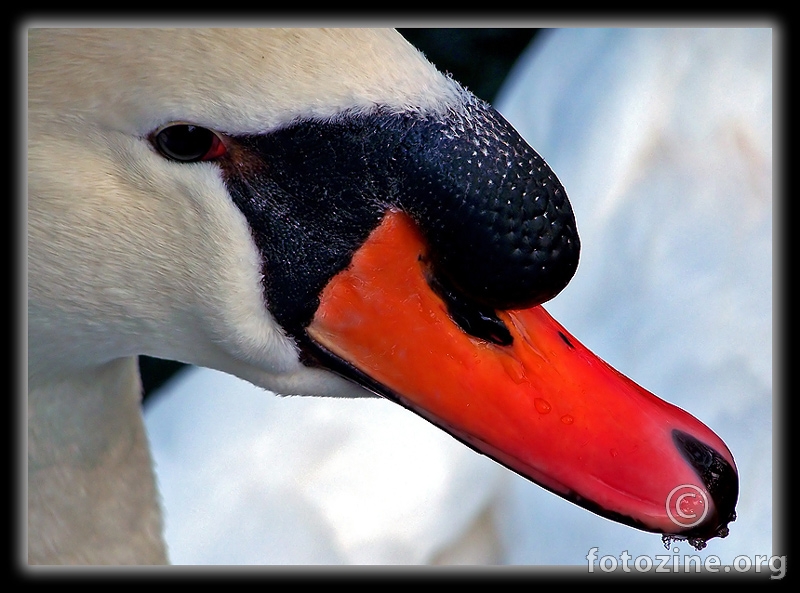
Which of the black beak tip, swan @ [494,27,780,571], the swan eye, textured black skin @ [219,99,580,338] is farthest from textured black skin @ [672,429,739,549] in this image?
swan @ [494,27,780,571]

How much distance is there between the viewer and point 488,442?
4.72 ft

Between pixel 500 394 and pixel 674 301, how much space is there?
177cm

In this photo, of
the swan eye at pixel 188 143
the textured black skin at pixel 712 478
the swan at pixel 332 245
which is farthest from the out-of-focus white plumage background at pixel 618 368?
the swan eye at pixel 188 143

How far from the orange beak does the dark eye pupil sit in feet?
0.81

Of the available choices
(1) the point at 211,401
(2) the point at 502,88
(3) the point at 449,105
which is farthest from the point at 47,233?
(2) the point at 502,88

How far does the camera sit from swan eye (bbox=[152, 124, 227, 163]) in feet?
4.29

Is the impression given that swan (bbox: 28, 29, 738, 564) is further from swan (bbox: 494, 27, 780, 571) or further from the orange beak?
swan (bbox: 494, 27, 780, 571)

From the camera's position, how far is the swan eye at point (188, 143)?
4.29 ft

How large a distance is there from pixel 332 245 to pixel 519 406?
34 cm

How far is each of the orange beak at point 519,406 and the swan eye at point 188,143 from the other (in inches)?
9.3

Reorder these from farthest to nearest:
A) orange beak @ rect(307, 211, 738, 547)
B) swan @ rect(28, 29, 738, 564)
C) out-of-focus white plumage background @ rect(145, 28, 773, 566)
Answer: out-of-focus white plumage background @ rect(145, 28, 773, 566) < orange beak @ rect(307, 211, 738, 547) < swan @ rect(28, 29, 738, 564)

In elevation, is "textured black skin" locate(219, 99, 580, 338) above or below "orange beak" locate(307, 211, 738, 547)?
above

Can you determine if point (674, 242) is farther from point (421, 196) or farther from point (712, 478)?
point (421, 196)

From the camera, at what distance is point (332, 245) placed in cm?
139
